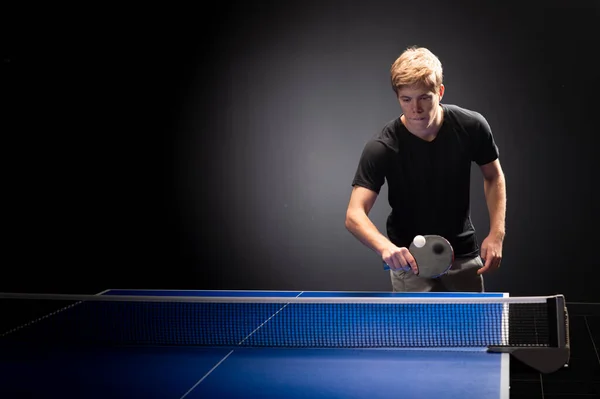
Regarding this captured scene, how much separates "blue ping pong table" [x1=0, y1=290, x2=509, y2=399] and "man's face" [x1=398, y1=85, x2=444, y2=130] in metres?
1.19

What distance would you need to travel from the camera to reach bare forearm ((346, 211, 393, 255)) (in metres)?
3.39

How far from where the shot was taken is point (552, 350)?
264cm

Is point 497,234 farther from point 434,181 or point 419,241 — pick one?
point 419,241

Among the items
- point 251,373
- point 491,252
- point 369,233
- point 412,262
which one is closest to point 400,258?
point 412,262

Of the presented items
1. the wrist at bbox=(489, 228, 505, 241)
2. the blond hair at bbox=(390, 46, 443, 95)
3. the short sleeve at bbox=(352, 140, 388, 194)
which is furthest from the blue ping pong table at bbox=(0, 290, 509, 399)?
the blond hair at bbox=(390, 46, 443, 95)

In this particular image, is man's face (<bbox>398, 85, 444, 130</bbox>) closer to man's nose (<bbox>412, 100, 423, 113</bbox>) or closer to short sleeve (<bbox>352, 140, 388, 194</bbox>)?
man's nose (<bbox>412, 100, 423, 113</bbox>)

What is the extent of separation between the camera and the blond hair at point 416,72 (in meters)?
3.51

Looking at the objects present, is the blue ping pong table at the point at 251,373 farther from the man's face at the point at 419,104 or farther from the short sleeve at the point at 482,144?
the short sleeve at the point at 482,144

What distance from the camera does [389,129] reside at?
12.8 feet

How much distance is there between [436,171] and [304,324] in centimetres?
105

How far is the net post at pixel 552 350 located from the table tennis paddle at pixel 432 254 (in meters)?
0.66

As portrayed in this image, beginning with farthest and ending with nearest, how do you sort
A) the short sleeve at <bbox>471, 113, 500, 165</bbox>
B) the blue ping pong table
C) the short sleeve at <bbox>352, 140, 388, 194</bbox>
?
the short sleeve at <bbox>471, 113, 500, 165</bbox>, the short sleeve at <bbox>352, 140, 388, 194</bbox>, the blue ping pong table

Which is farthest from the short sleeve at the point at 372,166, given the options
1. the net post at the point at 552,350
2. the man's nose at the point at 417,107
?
the net post at the point at 552,350

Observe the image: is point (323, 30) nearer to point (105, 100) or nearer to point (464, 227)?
point (105, 100)
